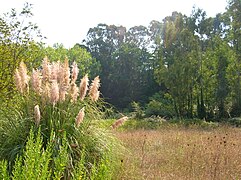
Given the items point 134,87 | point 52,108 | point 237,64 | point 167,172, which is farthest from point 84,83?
point 134,87

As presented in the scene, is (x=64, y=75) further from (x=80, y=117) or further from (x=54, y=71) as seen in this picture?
(x=80, y=117)

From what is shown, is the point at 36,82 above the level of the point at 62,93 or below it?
above

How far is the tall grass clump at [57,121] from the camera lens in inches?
156

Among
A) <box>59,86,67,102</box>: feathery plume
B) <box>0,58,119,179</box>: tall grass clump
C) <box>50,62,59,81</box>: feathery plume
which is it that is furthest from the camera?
<box>50,62,59,81</box>: feathery plume

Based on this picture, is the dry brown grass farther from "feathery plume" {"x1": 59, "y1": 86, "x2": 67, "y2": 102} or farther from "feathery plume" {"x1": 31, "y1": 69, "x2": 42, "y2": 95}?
"feathery plume" {"x1": 31, "y1": 69, "x2": 42, "y2": 95}

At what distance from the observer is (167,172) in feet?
16.8

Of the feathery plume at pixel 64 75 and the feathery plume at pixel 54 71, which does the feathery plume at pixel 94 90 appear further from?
the feathery plume at pixel 54 71

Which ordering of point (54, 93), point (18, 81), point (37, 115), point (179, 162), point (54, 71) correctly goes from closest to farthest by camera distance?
point (37, 115) → point (54, 93) → point (18, 81) → point (54, 71) → point (179, 162)

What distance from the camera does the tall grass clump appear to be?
396 cm

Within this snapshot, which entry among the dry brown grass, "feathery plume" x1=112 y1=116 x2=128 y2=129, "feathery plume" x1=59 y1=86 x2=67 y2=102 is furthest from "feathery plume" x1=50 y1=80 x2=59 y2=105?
the dry brown grass

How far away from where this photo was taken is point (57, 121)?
13.8 feet

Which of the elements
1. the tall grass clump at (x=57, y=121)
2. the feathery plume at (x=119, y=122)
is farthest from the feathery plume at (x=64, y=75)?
the feathery plume at (x=119, y=122)

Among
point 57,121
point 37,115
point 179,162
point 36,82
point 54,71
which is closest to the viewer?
point 37,115

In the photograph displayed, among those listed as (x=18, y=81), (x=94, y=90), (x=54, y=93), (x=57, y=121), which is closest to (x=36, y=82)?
(x=18, y=81)
